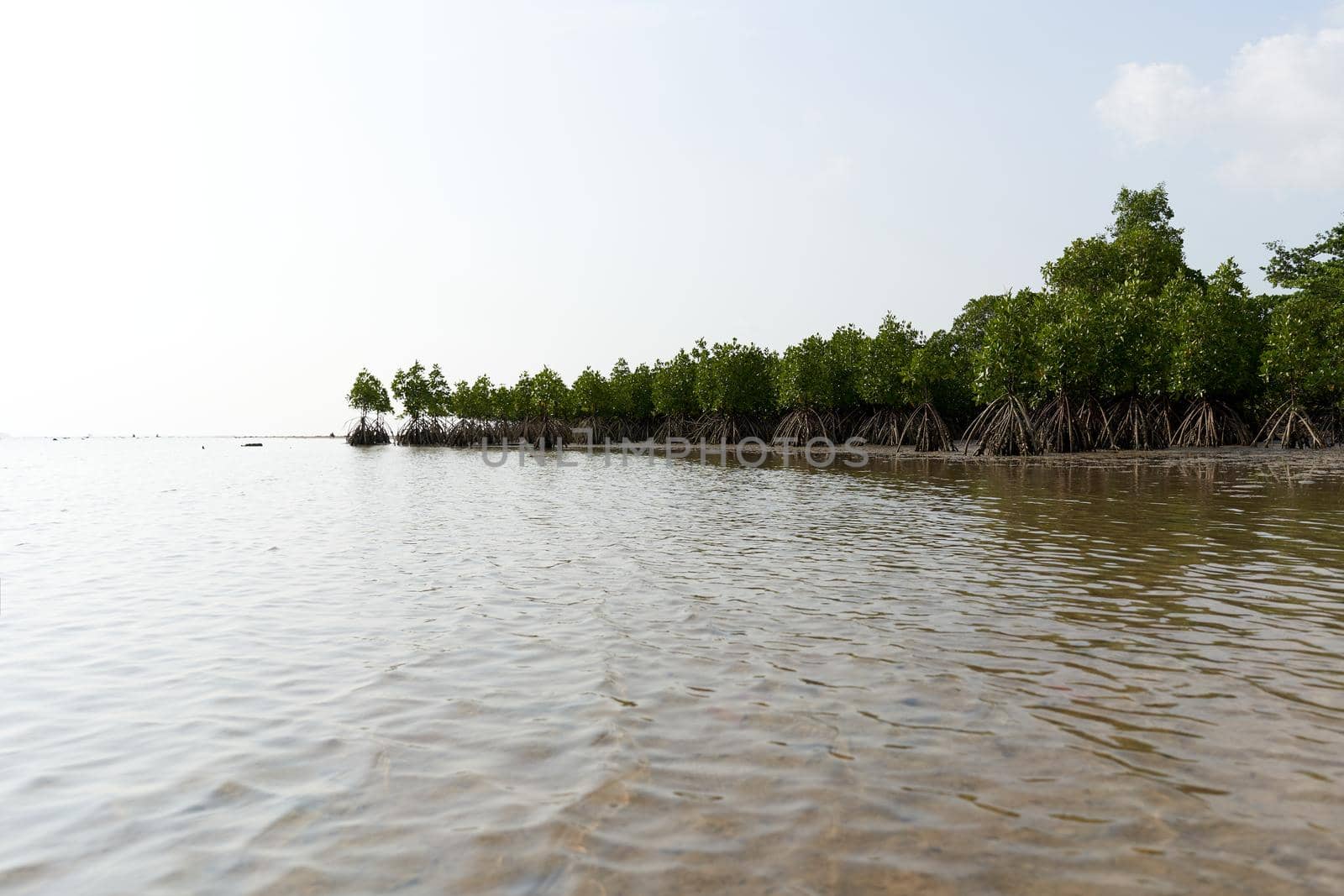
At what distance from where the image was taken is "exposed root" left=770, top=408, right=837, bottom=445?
65.1m

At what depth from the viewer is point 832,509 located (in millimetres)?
19000

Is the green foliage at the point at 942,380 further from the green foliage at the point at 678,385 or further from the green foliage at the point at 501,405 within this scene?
the green foliage at the point at 501,405

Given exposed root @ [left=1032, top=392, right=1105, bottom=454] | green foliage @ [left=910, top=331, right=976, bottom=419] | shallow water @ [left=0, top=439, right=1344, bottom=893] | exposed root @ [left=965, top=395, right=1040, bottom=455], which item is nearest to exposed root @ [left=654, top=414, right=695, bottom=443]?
green foliage @ [left=910, top=331, right=976, bottom=419]

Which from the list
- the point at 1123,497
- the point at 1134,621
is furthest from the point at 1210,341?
the point at 1134,621

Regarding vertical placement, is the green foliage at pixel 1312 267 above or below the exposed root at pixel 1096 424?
above

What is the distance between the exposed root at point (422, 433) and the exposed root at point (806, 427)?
53811 mm

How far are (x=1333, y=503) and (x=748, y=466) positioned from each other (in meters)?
25.3

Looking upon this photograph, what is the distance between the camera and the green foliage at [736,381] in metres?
73.4

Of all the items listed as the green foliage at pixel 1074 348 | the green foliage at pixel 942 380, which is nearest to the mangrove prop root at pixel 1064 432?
the green foliage at pixel 1074 348

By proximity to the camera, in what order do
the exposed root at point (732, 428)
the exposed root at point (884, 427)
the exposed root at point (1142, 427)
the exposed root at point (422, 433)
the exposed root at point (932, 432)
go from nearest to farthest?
the exposed root at point (1142, 427) < the exposed root at point (932, 432) < the exposed root at point (884, 427) < the exposed root at point (732, 428) < the exposed root at point (422, 433)

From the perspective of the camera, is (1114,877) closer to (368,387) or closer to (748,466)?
(748,466)

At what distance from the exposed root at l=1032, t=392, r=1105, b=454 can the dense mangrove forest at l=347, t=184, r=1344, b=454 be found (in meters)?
0.09

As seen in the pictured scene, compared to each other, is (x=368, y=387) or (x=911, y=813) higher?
(x=368, y=387)

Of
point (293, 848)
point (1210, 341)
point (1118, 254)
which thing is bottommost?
point (293, 848)
